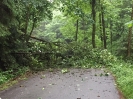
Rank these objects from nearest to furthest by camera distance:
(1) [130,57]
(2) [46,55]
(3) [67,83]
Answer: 1. (3) [67,83]
2. (2) [46,55]
3. (1) [130,57]

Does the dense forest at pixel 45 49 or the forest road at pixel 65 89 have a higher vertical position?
the dense forest at pixel 45 49

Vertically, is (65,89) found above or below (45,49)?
below

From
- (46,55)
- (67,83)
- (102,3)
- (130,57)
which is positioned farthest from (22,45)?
(102,3)

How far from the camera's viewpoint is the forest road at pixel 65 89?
852cm

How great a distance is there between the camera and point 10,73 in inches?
512

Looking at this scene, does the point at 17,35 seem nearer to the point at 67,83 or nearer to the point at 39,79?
the point at 39,79

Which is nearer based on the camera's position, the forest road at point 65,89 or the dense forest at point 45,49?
the forest road at point 65,89

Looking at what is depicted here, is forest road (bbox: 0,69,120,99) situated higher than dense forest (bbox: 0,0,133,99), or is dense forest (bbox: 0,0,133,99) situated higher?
dense forest (bbox: 0,0,133,99)

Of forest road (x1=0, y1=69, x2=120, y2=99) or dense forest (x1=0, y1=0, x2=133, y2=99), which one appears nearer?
forest road (x1=0, y1=69, x2=120, y2=99)

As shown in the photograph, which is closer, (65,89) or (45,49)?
(65,89)

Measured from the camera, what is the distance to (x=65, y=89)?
9602 mm

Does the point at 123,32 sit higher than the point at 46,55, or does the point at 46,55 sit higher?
the point at 123,32

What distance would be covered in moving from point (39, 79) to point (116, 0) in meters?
18.8

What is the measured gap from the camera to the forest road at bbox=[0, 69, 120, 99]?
8516 mm
